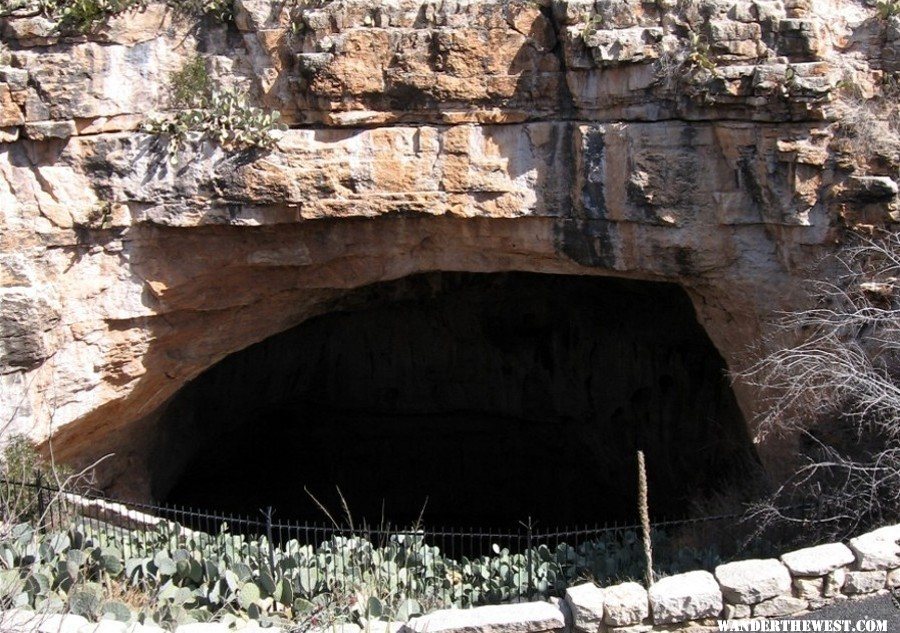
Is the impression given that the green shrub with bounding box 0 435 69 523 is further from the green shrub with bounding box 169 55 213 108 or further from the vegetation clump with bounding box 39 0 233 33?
the vegetation clump with bounding box 39 0 233 33

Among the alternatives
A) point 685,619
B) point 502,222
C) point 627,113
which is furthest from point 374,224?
point 685,619

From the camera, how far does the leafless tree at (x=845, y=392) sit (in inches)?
295

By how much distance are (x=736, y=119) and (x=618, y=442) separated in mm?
6297

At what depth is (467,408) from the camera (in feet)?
48.3

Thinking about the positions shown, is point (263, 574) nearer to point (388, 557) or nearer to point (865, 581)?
point (388, 557)

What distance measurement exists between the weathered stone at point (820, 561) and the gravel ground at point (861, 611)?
243 millimetres

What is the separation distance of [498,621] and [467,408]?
8.38 metres

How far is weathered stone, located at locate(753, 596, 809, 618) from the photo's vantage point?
6.43 meters

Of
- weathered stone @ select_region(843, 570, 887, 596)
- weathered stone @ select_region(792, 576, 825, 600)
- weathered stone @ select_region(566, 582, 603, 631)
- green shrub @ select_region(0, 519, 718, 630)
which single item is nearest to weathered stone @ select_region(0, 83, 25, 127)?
green shrub @ select_region(0, 519, 718, 630)

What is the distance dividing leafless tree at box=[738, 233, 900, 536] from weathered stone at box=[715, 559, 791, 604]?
112 centimetres

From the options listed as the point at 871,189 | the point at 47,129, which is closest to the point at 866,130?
the point at 871,189

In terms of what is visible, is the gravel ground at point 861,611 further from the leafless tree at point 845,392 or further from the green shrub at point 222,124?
the green shrub at point 222,124

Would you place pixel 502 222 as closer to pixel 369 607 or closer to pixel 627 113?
pixel 627 113

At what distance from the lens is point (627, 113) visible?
27.6ft
